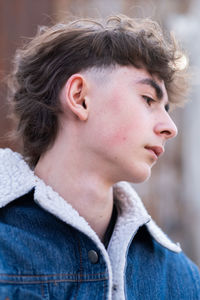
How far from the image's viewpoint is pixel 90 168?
5.07ft

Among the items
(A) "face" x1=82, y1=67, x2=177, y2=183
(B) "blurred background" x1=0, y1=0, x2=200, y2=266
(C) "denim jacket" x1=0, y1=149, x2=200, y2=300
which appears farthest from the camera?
(B) "blurred background" x1=0, y1=0, x2=200, y2=266

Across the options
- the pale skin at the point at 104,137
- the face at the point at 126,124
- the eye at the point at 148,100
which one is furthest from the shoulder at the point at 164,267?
the eye at the point at 148,100

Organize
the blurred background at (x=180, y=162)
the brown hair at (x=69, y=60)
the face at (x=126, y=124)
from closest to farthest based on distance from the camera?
the face at (x=126, y=124), the brown hair at (x=69, y=60), the blurred background at (x=180, y=162)

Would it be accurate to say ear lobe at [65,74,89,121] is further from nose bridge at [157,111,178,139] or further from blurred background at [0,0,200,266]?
blurred background at [0,0,200,266]

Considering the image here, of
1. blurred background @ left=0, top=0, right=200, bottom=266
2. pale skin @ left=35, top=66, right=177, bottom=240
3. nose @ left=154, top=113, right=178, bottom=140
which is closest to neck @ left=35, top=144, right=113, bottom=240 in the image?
pale skin @ left=35, top=66, right=177, bottom=240

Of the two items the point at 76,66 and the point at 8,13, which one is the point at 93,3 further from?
the point at 76,66

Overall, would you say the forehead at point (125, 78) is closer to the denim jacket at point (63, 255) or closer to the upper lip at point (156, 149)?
the upper lip at point (156, 149)

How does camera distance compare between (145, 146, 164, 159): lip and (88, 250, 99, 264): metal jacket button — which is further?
(145, 146, 164, 159): lip

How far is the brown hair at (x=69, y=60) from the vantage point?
1611 mm

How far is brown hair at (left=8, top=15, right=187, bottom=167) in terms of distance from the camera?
5.28 ft

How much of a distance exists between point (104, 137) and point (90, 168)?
0.12 metres

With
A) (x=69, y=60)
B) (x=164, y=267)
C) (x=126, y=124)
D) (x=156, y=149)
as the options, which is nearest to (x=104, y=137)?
(x=126, y=124)

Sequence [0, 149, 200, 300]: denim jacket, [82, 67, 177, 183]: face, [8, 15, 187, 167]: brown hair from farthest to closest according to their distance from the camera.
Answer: [8, 15, 187, 167]: brown hair < [82, 67, 177, 183]: face < [0, 149, 200, 300]: denim jacket

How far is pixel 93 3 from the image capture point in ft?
14.3
